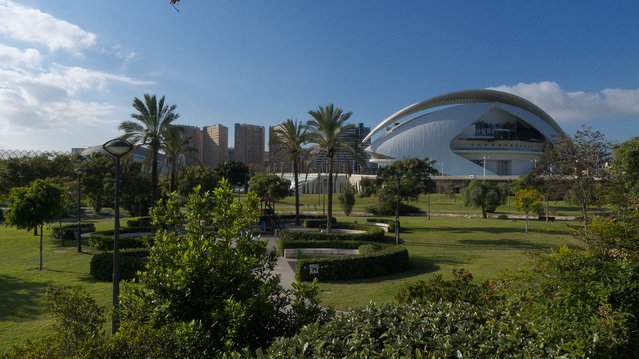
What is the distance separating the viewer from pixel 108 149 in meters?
7.25

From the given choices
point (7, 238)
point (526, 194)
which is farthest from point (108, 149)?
point (526, 194)

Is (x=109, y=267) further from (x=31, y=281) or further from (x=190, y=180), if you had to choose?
(x=190, y=180)

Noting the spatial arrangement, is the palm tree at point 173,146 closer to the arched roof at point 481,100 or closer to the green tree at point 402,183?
the green tree at point 402,183

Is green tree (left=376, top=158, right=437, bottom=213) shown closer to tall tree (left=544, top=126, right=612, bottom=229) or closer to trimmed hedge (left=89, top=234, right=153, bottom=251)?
tall tree (left=544, top=126, right=612, bottom=229)

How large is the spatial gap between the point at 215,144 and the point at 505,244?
13657 centimetres

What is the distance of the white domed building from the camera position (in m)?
98.4

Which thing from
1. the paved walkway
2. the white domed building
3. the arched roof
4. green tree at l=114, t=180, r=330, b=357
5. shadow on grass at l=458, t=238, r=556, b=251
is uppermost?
the arched roof

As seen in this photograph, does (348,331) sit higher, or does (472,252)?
(348,331)

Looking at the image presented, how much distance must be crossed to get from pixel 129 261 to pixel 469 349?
1217 centimetres

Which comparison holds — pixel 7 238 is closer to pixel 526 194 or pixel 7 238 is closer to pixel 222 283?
pixel 222 283

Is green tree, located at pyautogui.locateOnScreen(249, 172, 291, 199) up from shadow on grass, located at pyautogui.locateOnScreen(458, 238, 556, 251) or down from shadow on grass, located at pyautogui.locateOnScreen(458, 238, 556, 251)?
up

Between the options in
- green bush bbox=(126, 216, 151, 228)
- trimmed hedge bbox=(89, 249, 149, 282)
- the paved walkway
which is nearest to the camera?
the paved walkway

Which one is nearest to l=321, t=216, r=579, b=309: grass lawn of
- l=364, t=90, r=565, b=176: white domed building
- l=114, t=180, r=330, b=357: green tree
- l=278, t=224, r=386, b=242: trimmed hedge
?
l=278, t=224, r=386, b=242: trimmed hedge

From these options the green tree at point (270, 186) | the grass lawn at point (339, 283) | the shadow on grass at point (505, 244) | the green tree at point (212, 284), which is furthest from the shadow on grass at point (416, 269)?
the green tree at point (270, 186)
